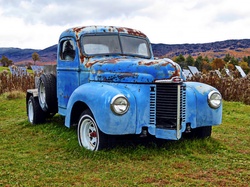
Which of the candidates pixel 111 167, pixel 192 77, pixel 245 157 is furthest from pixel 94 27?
pixel 192 77

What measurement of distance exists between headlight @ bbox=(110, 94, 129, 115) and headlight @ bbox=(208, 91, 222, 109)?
1631 mm

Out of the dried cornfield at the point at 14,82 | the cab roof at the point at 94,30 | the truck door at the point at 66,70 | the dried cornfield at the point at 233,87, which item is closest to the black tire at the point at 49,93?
the truck door at the point at 66,70

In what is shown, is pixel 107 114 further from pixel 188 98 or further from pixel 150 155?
pixel 188 98

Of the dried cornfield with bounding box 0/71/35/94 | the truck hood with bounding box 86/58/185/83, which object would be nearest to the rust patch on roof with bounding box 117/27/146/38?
the truck hood with bounding box 86/58/185/83

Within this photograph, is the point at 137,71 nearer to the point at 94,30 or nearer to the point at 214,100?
the point at 214,100

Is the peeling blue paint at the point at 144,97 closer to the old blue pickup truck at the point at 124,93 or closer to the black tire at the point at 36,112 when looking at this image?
the old blue pickup truck at the point at 124,93

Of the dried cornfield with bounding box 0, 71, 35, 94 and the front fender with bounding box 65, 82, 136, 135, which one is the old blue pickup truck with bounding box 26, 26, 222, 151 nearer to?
the front fender with bounding box 65, 82, 136, 135

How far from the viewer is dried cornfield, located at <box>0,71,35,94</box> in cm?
1581

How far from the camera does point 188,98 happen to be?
5688 mm

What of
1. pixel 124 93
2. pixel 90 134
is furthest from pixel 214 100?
pixel 90 134

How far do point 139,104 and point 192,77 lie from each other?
394 inches

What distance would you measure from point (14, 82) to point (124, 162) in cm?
1234

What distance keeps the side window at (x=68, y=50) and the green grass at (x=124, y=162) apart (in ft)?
4.99

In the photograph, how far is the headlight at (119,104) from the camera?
16.4 ft
